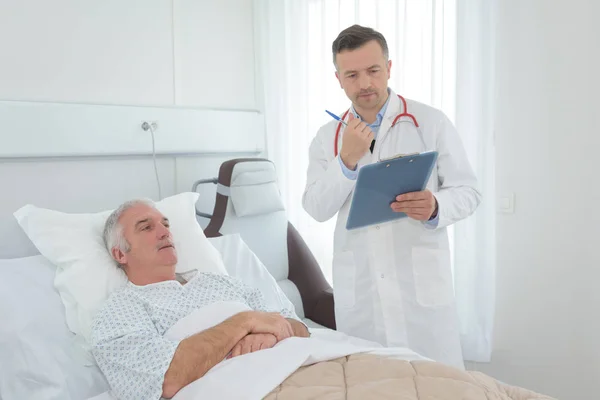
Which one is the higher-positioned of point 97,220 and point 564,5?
point 564,5

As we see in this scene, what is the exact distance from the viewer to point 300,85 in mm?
2840

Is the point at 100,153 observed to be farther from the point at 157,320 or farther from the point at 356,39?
the point at 356,39

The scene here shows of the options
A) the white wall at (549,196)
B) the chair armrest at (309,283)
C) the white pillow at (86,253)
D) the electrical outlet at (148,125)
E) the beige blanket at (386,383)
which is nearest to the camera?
the beige blanket at (386,383)

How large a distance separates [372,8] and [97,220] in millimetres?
1506

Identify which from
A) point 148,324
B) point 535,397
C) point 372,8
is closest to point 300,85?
point 372,8

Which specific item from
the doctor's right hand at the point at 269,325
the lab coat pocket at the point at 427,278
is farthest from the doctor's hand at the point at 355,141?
the doctor's right hand at the point at 269,325

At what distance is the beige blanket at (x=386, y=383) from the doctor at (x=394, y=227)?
43 cm

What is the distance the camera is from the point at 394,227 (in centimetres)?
187

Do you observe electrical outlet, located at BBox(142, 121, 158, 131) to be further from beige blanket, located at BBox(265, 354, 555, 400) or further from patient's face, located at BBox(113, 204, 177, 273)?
beige blanket, located at BBox(265, 354, 555, 400)

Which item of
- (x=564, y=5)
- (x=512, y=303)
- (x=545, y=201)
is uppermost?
(x=564, y=5)


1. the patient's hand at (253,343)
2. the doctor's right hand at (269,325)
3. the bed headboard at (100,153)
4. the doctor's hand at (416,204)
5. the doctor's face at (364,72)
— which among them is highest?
the doctor's face at (364,72)

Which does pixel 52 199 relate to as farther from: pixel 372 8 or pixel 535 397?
pixel 535 397

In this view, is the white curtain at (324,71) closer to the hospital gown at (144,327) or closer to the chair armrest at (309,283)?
the chair armrest at (309,283)

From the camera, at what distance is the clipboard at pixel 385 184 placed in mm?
1558
